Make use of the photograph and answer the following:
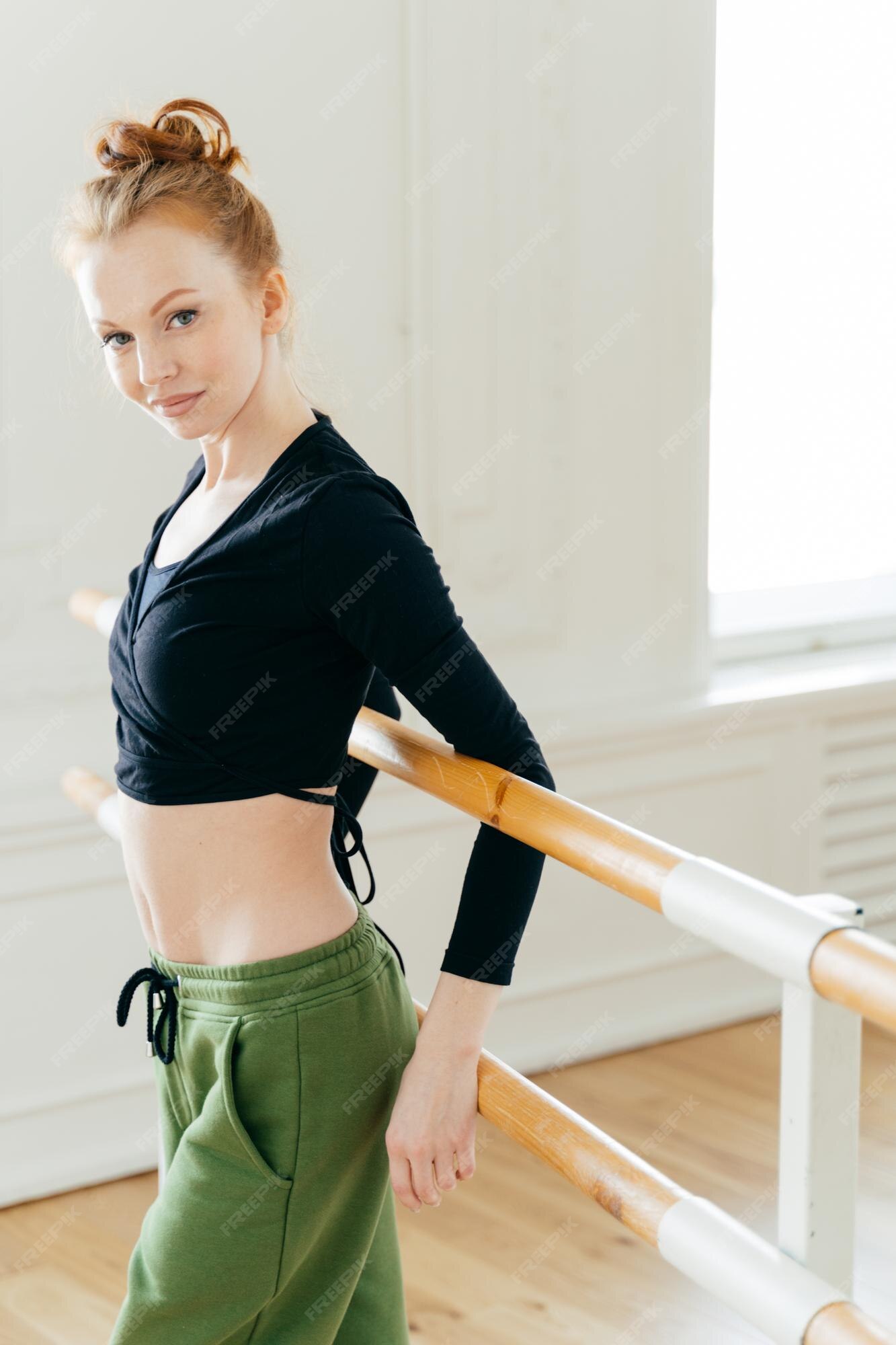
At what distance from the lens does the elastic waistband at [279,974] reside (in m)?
1.18

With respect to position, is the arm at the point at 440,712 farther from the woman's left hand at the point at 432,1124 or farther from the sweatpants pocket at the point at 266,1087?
the sweatpants pocket at the point at 266,1087

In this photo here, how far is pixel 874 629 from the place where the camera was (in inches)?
138

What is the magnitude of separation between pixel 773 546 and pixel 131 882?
93.7 inches

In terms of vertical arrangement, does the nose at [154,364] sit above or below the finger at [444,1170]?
above

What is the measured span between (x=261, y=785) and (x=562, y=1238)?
55.8 inches

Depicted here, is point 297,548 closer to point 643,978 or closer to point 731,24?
point 643,978

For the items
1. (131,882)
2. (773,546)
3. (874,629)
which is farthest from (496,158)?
(131,882)

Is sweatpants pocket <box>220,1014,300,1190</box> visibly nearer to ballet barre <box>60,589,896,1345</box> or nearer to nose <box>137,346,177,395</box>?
ballet barre <box>60,589,896,1345</box>

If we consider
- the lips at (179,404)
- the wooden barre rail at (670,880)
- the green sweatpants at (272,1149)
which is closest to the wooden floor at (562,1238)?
the green sweatpants at (272,1149)

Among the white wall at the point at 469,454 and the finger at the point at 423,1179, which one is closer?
the finger at the point at 423,1179

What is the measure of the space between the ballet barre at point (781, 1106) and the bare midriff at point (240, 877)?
0.28 meters

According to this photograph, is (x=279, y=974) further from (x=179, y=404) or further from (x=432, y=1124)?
(x=179, y=404)

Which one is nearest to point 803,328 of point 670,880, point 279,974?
point 279,974

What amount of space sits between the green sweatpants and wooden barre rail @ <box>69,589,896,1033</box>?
8.1 inches
